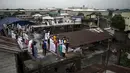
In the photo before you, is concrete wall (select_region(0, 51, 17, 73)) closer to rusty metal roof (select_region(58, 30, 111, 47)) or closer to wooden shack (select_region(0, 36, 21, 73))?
wooden shack (select_region(0, 36, 21, 73))

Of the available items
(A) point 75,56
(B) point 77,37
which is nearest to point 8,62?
(A) point 75,56

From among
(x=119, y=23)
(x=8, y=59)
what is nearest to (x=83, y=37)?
(x=8, y=59)

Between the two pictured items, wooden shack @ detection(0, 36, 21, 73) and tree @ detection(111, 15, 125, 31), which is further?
tree @ detection(111, 15, 125, 31)

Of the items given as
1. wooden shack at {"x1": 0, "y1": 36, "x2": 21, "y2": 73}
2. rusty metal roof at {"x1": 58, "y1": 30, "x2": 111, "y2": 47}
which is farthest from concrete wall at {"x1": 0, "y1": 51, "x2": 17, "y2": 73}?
rusty metal roof at {"x1": 58, "y1": 30, "x2": 111, "y2": 47}

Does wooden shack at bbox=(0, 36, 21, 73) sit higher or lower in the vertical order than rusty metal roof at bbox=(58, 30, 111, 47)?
higher

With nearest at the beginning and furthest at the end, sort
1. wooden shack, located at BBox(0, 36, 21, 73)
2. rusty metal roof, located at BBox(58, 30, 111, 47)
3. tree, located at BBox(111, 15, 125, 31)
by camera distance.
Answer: wooden shack, located at BBox(0, 36, 21, 73), rusty metal roof, located at BBox(58, 30, 111, 47), tree, located at BBox(111, 15, 125, 31)

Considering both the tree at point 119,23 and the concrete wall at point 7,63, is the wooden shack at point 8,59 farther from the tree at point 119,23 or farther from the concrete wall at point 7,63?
the tree at point 119,23
